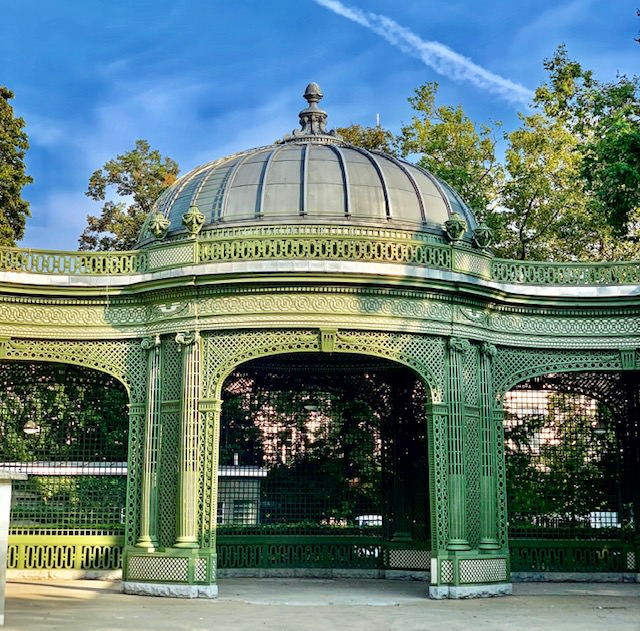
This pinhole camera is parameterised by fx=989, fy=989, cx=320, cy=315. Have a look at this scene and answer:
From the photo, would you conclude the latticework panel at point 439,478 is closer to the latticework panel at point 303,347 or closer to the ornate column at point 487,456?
the latticework panel at point 303,347

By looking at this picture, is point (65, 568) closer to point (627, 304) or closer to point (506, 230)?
point (627, 304)

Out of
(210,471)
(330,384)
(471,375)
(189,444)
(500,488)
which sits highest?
(330,384)

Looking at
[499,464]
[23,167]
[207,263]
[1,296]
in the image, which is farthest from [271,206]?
[23,167]

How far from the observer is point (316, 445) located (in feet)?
75.9

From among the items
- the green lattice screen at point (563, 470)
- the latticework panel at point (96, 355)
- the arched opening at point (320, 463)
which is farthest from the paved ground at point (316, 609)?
the latticework panel at point (96, 355)

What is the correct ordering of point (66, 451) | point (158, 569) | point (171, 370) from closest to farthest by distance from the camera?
point (158, 569)
point (171, 370)
point (66, 451)

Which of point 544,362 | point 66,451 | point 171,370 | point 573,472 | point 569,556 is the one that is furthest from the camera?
point 573,472

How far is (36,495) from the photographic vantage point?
2175cm

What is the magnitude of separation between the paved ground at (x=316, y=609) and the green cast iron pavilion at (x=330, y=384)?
0.95 m

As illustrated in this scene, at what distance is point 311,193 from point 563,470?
28.7 ft

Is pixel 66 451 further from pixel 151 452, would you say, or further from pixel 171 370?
pixel 171 370

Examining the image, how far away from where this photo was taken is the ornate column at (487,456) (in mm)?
18375

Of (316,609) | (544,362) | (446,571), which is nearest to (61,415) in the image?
(316,609)

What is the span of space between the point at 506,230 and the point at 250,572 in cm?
1630
